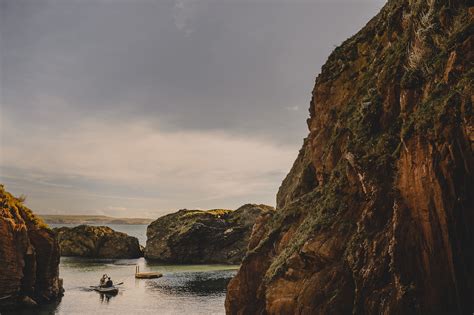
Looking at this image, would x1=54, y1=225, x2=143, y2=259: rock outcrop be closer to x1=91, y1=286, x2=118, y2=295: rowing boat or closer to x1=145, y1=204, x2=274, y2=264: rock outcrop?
x1=145, y1=204, x2=274, y2=264: rock outcrop

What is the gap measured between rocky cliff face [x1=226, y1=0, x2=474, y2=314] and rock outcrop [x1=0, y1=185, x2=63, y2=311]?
3385 cm

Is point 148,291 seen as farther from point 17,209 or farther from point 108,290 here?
point 17,209

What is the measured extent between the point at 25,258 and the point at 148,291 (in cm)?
2173

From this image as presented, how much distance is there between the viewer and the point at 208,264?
11644 centimetres

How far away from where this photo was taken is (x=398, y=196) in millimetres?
22422

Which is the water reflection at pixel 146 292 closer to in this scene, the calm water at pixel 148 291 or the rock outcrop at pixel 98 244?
the calm water at pixel 148 291

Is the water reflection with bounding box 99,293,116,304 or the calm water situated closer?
the calm water

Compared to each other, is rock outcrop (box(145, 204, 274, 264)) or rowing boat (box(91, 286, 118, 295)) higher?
rock outcrop (box(145, 204, 274, 264))

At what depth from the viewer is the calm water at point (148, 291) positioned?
59438mm

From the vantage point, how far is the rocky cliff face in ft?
66.3

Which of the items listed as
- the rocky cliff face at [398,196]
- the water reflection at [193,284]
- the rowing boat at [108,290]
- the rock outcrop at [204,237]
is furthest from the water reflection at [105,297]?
the rock outcrop at [204,237]

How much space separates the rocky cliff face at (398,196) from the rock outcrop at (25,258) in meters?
33.8

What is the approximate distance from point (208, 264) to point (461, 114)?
10284cm

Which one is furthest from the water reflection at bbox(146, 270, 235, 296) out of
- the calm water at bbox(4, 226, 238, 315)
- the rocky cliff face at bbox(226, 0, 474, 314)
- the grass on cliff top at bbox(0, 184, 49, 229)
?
the rocky cliff face at bbox(226, 0, 474, 314)
